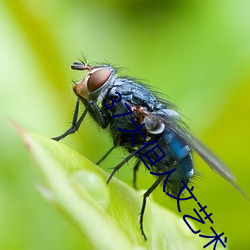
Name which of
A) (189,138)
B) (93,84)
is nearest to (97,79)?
(93,84)

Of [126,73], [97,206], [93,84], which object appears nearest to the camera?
[97,206]

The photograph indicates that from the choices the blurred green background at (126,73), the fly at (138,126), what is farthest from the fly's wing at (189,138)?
the blurred green background at (126,73)

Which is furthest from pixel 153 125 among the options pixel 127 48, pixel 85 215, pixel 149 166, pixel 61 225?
pixel 127 48

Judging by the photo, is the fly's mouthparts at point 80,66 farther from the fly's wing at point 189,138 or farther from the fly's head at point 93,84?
the fly's wing at point 189,138

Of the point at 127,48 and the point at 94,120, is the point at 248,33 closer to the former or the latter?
the point at 127,48

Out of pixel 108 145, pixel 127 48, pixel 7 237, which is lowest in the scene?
pixel 7 237

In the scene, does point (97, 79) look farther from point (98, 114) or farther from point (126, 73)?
point (126, 73)

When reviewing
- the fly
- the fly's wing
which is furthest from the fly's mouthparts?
the fly's wing
